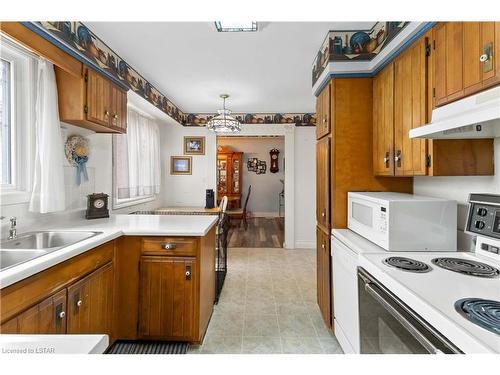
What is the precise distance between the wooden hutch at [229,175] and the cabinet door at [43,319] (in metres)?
6.09

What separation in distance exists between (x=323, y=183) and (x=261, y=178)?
5.96 metres

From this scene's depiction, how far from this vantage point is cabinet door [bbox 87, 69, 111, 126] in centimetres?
194

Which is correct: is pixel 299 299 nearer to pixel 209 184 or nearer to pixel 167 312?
pixel 167 312

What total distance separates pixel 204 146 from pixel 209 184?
28.3 inches

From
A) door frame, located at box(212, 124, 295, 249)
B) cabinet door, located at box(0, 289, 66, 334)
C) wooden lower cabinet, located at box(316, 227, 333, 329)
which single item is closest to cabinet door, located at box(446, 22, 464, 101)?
wooden lower cabinet, located at box(316, 227, 333, 329)

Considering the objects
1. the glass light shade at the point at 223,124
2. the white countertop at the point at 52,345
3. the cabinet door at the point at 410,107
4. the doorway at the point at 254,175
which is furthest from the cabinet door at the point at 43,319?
the doorway at the point at 254,175

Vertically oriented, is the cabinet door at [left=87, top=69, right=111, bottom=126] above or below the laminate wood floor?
above

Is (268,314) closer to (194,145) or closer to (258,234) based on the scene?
(194,145)

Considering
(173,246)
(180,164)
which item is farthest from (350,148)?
(180,164)

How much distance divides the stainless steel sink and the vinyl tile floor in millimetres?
1167

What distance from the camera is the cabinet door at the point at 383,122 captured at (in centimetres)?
165

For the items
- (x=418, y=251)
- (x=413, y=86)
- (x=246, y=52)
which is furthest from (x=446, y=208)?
(x=246, y=52)

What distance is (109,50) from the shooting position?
2297 mm

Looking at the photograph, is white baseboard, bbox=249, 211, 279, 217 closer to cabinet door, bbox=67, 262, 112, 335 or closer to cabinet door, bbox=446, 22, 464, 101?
cabinet door, bbox=67, 262, 112, 335
